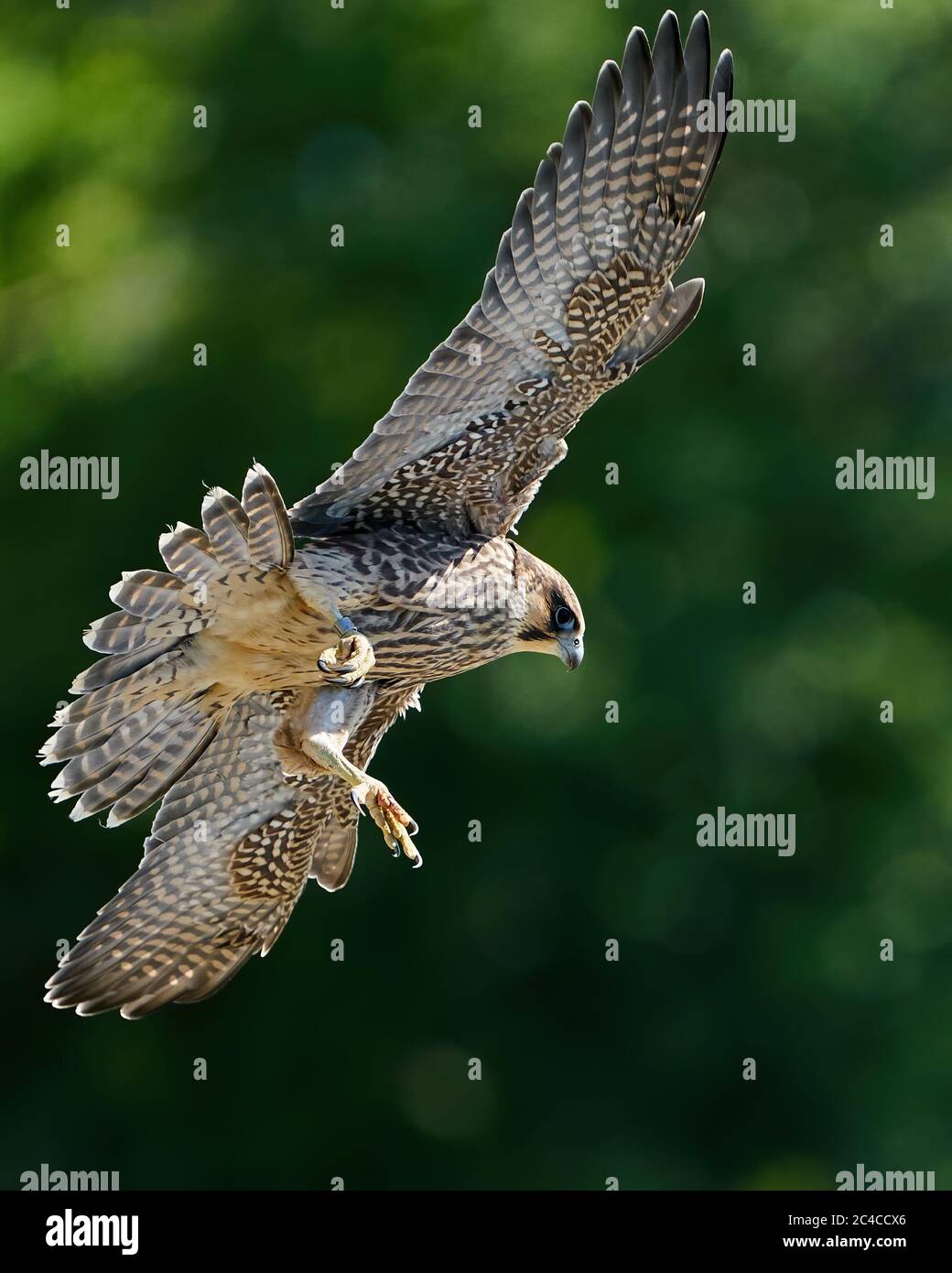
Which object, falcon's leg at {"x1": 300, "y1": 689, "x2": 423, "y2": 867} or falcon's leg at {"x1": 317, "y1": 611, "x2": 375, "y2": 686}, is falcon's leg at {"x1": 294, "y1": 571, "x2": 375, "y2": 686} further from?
falcon's leg at {"x1": 300, "y1": 689, "x2": 423, "y2": 867}

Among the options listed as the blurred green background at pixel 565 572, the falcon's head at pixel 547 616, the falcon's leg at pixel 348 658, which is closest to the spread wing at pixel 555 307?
the falcon's head at pixel 547 616

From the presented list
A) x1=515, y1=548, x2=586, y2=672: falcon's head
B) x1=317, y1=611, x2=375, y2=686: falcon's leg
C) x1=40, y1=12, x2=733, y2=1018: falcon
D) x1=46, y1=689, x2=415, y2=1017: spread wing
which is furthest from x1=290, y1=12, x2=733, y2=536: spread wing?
x1=46, y1=689, x2=415, y2=1017: spread wing

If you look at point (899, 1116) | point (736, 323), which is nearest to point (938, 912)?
point (899, 1116)

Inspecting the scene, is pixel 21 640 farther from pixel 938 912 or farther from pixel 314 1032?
pixel 938 912

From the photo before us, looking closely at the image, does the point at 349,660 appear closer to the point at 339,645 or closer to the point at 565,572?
the point at 339,645
